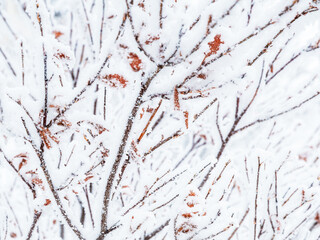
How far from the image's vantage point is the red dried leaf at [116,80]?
97 cm

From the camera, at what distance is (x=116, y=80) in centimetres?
98

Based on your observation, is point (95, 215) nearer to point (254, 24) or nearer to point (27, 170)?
point (27, 170)

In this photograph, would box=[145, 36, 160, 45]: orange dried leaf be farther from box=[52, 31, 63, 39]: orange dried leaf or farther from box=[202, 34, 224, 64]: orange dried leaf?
box=[52, 31, 63, 39]: orange dried leaf

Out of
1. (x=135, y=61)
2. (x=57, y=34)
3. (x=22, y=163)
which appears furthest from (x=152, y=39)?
(x=57, y=34)

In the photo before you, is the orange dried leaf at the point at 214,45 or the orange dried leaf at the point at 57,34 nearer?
the orange dried leaf at the point at 214,45

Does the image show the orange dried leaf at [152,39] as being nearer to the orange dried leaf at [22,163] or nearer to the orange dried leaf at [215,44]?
the orange dried leaf at [215,44]

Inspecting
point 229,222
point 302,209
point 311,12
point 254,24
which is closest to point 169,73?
point 254,24

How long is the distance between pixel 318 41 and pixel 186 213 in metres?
0.85

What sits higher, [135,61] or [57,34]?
[57,34]

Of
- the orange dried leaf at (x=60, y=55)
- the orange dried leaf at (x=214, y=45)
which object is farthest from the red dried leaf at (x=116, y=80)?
the orange dried leaf at (x=214, y=45)

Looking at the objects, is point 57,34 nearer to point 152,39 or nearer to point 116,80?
point 116,80

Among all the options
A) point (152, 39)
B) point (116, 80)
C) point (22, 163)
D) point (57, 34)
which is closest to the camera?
point (152, 39)

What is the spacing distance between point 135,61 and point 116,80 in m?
0.12

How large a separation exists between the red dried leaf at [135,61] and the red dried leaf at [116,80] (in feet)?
0.30
